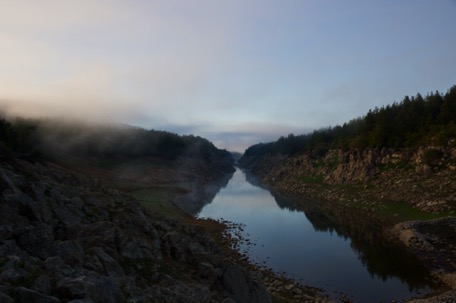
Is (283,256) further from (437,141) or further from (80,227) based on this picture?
(437,141)

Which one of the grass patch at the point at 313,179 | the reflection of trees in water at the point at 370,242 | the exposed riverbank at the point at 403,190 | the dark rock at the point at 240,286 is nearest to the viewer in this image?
the dark rock at the point at 240,286

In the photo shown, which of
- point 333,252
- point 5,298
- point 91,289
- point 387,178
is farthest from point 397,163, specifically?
point 5,298

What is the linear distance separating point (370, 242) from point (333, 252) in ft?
23.2

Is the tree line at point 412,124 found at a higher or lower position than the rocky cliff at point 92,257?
higher

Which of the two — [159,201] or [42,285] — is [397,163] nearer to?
[159,201]

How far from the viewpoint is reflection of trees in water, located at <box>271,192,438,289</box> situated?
3686 centimetres

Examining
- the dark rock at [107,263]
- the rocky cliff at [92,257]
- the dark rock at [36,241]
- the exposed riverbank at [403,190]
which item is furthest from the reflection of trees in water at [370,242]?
the dark rock at [36,241]

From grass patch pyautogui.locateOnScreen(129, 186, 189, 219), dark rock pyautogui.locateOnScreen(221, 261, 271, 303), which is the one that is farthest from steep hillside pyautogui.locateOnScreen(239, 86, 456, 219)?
dark rock pyautogui.locateOnScreen(221, 261, 271, 303)

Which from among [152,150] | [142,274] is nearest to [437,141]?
[142,274]

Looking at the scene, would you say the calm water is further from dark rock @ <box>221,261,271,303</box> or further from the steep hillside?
dark rock @ <box>221,261,271,303</box>

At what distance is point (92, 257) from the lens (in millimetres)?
16797

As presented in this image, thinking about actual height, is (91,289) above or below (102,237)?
below

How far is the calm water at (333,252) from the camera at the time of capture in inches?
1344

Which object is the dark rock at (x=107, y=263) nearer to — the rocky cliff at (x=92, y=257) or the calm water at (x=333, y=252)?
the rocky cliff at (x=92, y=257)
